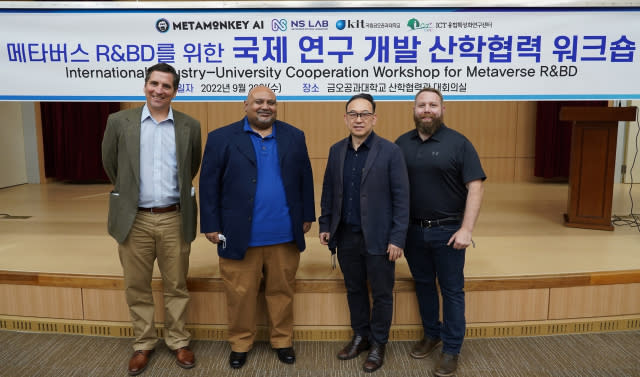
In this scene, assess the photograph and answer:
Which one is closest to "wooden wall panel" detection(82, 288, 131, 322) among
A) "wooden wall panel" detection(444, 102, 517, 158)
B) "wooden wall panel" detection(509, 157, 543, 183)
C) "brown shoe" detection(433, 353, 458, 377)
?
"brown shoe" detection(433, 353, 458, 377)

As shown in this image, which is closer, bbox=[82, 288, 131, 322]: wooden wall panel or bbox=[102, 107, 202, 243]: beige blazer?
bbox=[102, 107, 202, 243]: beige blazer

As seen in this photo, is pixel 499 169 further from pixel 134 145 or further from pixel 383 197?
pixel 134 145

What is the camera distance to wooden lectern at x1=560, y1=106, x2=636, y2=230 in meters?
3.51

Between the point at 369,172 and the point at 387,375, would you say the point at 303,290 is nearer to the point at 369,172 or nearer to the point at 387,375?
the point at 387,375

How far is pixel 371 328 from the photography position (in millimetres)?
2168

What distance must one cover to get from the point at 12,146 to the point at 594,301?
6418mm

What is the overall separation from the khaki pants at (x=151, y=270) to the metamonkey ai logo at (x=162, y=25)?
1.17 metres

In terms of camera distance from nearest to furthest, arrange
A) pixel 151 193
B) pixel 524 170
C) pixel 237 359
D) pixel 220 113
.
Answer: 1. pixel 151 193
2. pixel 237 359
3. pixel 220 113
4. pixel 524 170

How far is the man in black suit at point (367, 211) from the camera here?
197cm

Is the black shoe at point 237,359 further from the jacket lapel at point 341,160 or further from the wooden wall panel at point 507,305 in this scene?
the wooden wall panel at point 507,305

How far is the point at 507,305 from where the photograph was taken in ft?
8.18

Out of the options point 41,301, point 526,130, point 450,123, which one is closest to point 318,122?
point 450,123

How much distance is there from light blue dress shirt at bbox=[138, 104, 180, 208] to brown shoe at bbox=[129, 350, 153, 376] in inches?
28.5

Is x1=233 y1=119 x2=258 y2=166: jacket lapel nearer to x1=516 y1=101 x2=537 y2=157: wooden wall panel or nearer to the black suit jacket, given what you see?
the black suit jacket
